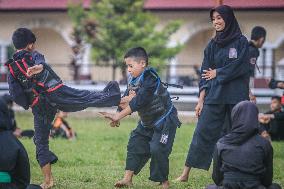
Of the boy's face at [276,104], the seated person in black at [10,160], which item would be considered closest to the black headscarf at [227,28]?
the seated person in black at [10,160]

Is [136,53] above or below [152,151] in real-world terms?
above

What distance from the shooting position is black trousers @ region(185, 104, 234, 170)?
31.9 feet

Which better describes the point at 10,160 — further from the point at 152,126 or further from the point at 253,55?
the point at 253,55

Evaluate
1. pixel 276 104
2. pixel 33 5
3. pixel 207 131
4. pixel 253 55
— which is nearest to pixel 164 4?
pixel 33 5

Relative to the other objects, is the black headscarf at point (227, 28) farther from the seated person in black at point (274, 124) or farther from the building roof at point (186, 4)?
the building roof at point (186, 4)

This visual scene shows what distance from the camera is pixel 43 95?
9078mm

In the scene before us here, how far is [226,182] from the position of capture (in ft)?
24.4

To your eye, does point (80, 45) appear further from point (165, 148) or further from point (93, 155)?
point (165, 148)

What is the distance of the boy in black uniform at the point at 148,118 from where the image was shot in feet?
29.5

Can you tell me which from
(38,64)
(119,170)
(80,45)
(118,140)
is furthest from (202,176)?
(80,45)

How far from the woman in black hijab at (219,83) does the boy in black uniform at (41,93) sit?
118 cm

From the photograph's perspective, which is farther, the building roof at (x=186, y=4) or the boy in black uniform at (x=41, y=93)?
the building roof at (x=186, y=4)

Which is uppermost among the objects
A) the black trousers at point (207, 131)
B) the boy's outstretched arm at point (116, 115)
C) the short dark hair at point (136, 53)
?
the short dark hair at point (136, 53)

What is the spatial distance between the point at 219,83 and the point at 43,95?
203 cm
